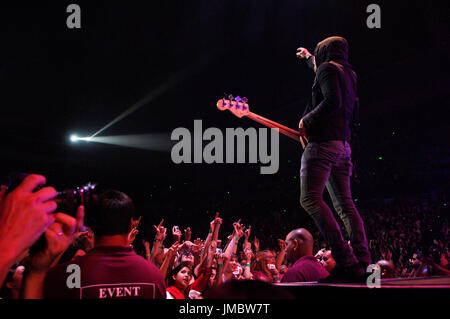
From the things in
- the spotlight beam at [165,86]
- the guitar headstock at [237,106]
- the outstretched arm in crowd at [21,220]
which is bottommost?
the outstretched arm in crowd at [21,220]

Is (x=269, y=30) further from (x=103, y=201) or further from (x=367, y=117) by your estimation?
(x=103, y=201)

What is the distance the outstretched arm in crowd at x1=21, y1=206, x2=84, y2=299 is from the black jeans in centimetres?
200

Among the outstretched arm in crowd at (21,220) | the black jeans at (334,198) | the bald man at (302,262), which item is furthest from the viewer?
the bald man at (302,262)

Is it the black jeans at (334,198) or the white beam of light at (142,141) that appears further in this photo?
the white beam of light at (142,141)

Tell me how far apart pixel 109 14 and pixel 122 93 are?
15.5 ft

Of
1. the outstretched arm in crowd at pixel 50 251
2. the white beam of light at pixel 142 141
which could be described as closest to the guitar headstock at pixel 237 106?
the outstretched arm in crowd at pixel 50 251

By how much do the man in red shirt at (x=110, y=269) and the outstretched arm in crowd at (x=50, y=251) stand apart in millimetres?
312

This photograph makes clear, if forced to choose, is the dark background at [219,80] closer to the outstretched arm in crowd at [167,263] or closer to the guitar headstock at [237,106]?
the guitar headstock at [237,106]

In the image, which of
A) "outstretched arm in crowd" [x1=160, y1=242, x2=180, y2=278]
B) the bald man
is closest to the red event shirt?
the bald man

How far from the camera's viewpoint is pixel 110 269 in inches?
82.0

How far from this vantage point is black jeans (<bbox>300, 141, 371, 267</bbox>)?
2.89 meters

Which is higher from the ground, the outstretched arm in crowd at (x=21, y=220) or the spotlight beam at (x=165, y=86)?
the spotlight beam at (x=165, y=86)

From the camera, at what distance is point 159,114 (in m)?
18.1

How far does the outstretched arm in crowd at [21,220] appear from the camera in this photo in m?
0.87
